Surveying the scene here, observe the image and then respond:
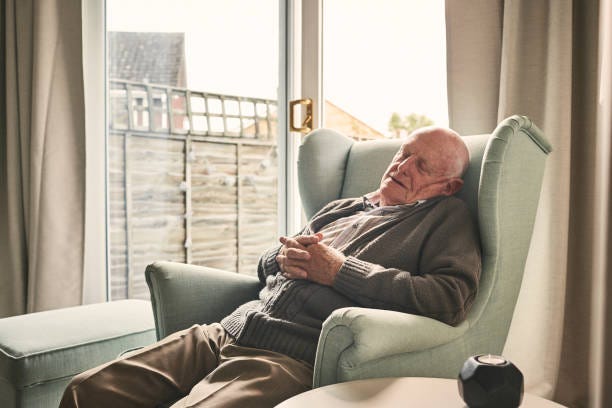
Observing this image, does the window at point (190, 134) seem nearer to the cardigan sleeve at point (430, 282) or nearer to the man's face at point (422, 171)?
the man's face at point (422, 171)

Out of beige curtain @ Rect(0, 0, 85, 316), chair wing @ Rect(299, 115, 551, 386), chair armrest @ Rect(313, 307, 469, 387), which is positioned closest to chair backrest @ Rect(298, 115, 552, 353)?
chair wing @ Rect(299, 115, 551, 386)

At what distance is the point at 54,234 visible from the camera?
2662 mm

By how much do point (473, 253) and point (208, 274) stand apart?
31.2 inches

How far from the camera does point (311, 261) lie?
4.46 ft

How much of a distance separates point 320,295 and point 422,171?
1.54 feet

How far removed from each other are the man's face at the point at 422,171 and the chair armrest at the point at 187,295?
581mm

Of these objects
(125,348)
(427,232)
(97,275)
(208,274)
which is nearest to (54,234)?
(97,275)

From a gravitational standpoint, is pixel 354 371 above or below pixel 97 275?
above

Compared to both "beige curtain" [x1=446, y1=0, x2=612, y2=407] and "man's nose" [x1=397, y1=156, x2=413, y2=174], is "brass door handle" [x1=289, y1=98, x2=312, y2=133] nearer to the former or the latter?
"beige curtain" [x1=446, y1=0, x2=612, y2=407]

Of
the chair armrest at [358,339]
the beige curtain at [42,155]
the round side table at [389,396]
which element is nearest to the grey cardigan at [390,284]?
the chair armrest at [358,339]

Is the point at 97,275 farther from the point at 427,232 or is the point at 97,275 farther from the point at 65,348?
the point at 427,232

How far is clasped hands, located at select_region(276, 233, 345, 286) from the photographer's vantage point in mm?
1330

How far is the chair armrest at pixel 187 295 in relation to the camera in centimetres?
155

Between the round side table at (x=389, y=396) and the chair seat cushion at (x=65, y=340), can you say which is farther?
the chair seat cushion at (x=65, y=340)
